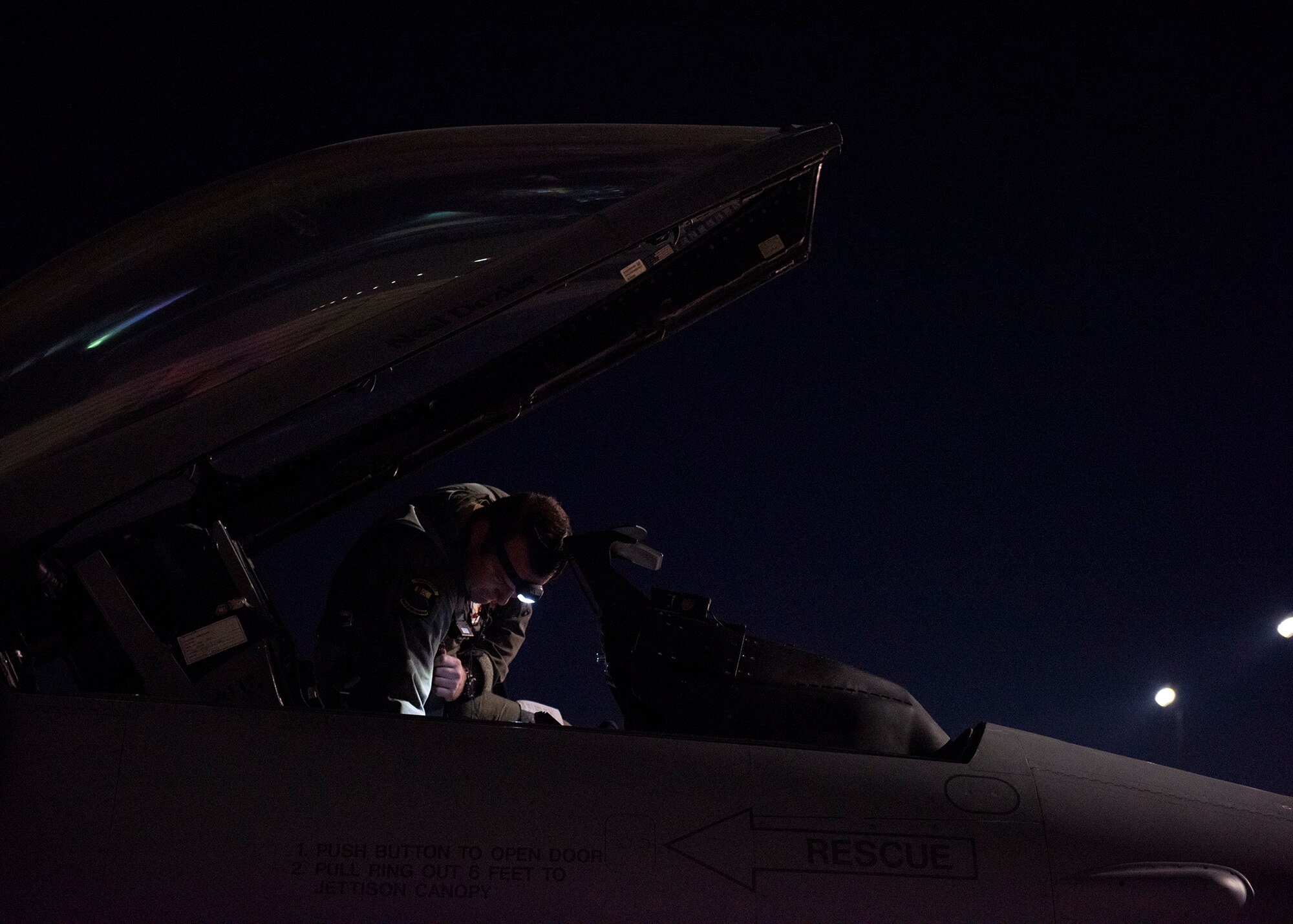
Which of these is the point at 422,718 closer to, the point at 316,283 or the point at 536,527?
the point at 536,527

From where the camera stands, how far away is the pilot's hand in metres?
3.19

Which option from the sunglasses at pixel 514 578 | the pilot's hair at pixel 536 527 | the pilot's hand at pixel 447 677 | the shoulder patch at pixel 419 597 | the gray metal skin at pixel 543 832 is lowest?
the gray metal skin at pixel 543 832

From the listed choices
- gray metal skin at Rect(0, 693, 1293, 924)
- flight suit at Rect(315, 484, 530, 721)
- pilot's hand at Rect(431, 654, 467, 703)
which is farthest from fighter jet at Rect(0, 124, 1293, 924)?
pilot's hand at Rect(431, 654, 467, 703)

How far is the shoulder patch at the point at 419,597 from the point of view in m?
2.48

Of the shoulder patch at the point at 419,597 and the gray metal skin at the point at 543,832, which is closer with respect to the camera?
the gray metal skin at the point at 543,832

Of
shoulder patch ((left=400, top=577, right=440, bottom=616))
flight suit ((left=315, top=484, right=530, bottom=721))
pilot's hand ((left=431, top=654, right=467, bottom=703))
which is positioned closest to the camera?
flight suit ((left=315, top=484, right=530, bottom=721))

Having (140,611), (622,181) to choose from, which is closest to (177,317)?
(140,611)

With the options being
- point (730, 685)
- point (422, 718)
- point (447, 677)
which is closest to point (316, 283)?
point (422, 718)

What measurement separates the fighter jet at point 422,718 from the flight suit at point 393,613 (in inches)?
9.0

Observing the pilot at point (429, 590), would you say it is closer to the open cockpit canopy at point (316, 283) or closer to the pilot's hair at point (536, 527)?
the pilot's hair at point (536, 527)

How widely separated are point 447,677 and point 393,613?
818 mm

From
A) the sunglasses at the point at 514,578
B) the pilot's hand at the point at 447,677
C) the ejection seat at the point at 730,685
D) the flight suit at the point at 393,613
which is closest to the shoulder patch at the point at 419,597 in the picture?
the flight suit at the point at 393,613

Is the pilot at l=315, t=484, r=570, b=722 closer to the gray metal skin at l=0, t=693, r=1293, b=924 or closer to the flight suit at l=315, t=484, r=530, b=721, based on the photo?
the flight suit at l=315, t=484, r=530, b=721

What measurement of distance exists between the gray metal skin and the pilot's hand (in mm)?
1216
